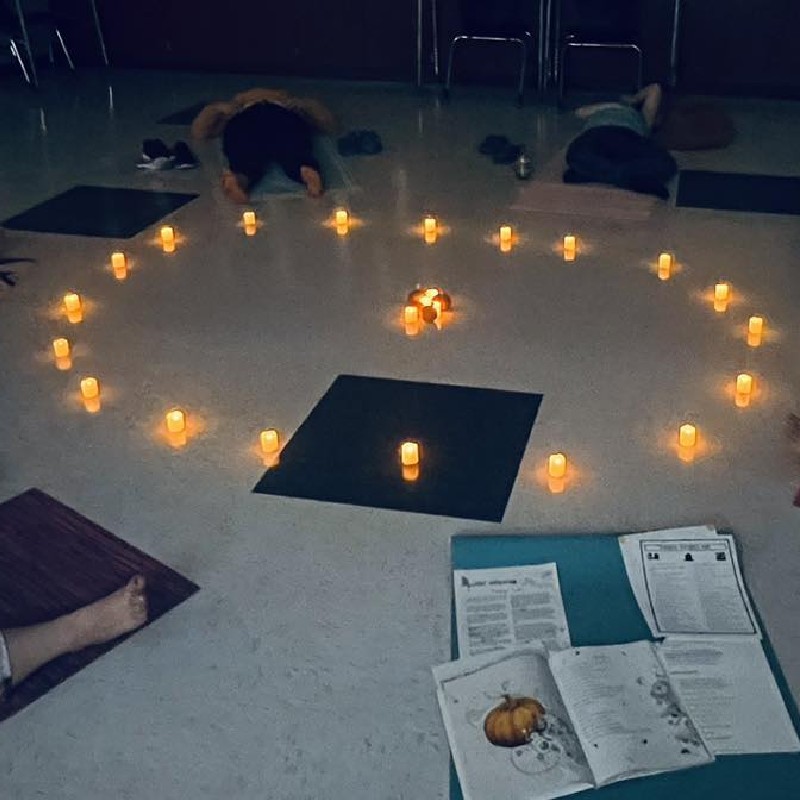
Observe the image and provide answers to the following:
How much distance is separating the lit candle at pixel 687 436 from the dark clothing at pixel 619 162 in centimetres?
187

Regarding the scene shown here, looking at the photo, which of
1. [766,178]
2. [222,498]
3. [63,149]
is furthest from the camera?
[63,149]

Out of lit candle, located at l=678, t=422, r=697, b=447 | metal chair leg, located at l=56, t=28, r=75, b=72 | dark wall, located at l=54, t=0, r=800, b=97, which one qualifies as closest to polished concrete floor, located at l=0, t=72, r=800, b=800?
lit candle, located at l=678, t=422, r=697, b=447

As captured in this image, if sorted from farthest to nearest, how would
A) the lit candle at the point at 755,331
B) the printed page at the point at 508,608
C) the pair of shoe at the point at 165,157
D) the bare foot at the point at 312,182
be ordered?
the pair of shoe at the point at 165,157, the bare foot at the point at 312,182, the lit candle at the point at 755,331, the printed page at the point at 508,608

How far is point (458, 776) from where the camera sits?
62.6 inches

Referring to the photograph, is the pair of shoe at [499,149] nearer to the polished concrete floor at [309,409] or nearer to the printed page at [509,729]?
the polished concrete floor at [309,409]

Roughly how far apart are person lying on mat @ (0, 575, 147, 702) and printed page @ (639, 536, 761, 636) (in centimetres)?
94

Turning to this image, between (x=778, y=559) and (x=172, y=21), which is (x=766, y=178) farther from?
(x=172, y=21)

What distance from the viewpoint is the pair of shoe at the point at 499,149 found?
466 centimetres

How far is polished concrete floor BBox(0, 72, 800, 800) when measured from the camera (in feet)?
5.62

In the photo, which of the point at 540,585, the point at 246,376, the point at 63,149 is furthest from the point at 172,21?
the point at 540,585

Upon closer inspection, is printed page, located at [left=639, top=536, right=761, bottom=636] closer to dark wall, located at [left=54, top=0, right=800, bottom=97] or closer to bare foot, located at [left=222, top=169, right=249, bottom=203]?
bare foot, located at [left=222, top=169, right=249, bottom=203]

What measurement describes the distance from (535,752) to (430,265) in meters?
2.16

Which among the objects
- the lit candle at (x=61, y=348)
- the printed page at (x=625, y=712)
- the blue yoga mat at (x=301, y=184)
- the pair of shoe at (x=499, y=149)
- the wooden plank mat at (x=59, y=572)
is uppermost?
the printed page at (x=625, y=712)

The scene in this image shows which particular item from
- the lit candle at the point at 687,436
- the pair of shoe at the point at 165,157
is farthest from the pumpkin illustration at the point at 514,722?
the pair of shoe at the point at 165,157
